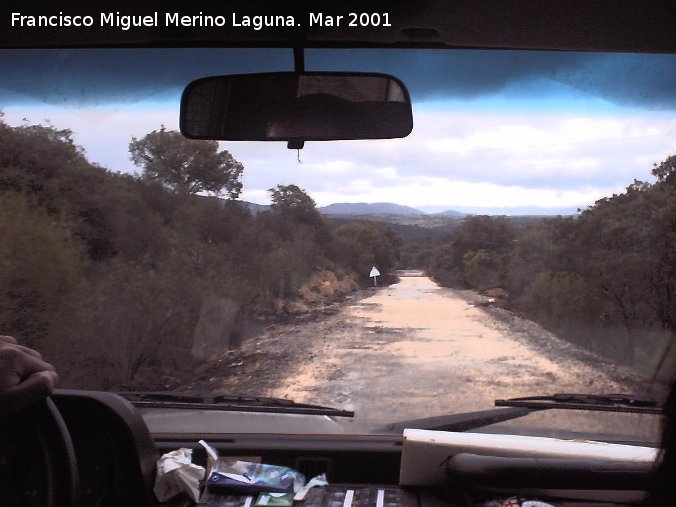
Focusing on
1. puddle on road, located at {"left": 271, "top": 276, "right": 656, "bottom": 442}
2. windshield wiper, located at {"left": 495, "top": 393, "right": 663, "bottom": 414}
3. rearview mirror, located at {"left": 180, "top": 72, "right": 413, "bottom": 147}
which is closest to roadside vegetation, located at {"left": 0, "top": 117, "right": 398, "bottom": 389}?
puddle on road, located at {"left": 271, "top": 276, "right": 656, "bottom": 442}

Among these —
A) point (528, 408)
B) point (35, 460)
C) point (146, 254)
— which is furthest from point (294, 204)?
point (35, 460)

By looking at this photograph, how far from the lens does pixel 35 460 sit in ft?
7.04

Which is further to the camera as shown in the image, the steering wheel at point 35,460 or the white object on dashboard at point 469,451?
the white object on dashboard at point 469,451

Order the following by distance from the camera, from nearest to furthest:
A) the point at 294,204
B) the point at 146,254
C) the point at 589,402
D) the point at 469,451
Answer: the point at 469,451 < the point at 589,402 < the point at 294,204 < the point at 146,254

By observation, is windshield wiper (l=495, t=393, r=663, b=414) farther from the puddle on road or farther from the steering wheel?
the steering wheel

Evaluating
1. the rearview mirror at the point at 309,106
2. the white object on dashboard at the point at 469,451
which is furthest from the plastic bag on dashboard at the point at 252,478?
the rearview mirror at the point at 309,106

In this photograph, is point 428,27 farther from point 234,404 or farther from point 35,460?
point 35,460

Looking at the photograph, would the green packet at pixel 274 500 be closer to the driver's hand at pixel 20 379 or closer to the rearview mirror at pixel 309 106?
the driver's hand at pixel 20 379

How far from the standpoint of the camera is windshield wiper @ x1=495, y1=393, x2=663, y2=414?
363 cm

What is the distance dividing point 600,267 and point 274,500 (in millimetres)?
2263

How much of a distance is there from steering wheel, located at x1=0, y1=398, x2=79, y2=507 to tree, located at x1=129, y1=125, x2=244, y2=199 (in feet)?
7.31

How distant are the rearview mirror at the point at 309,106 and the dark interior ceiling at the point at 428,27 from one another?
0.36 metres

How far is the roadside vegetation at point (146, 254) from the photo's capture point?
13.8ft

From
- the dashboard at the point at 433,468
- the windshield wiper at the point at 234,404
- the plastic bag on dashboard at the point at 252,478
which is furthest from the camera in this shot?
the windshield wiper at the point at 234,404
